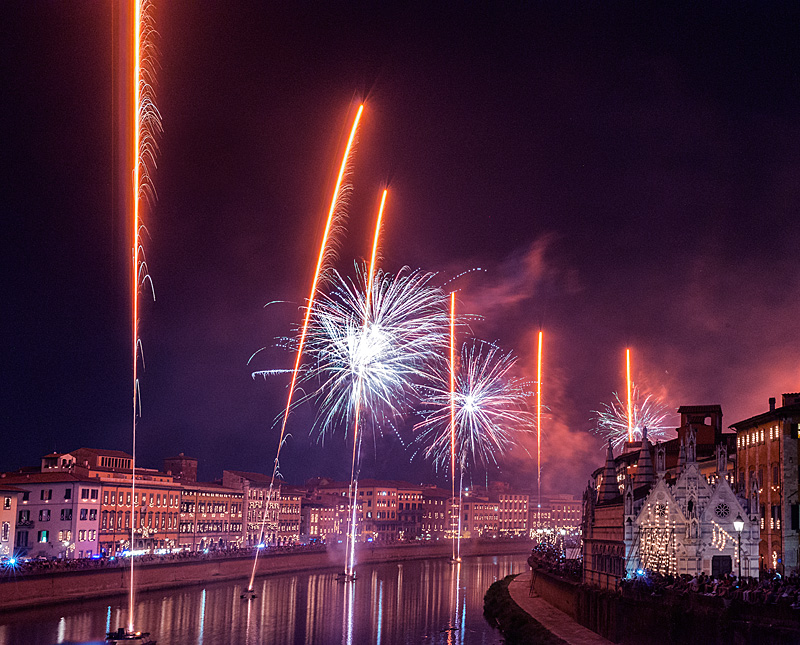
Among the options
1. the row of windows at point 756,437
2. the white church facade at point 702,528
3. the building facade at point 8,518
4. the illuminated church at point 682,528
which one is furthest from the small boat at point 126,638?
the row of windows at point 756,437

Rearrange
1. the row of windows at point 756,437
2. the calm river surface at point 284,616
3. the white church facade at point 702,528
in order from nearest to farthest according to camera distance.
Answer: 1. the white church facade at point 702,528
2. the calm river surface at point 284,616
3. the row of windows at point 756,437

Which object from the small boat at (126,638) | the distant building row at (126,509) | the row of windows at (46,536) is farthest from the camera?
the distant building row at (126,509)

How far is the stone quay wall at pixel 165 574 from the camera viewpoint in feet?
213

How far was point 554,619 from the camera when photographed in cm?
5881

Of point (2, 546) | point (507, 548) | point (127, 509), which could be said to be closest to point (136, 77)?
point (2, 546)

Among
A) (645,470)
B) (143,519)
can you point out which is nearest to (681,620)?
(645,470)

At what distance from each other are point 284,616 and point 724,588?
131ft

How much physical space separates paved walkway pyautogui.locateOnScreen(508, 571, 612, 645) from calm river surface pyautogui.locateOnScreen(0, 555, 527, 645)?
10.5 ft

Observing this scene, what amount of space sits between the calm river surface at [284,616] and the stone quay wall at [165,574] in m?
0.99

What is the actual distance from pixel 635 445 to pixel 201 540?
186 feet

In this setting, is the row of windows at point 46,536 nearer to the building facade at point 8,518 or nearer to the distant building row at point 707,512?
the building facade at point 8,518

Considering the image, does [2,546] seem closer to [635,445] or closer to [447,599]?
[447,599]

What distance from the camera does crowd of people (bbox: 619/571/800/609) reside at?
32375mm

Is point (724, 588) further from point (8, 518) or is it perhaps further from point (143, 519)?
point (143, 519)
